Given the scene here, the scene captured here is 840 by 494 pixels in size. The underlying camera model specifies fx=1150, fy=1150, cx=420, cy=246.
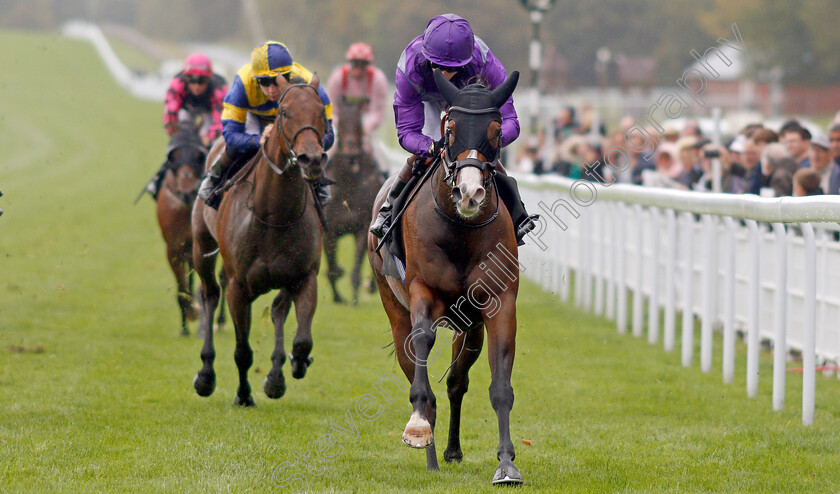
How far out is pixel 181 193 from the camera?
9.00 m

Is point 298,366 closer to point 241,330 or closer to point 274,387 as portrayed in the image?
point 274,387

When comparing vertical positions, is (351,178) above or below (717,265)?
above

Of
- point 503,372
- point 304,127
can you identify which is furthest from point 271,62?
point 503,372

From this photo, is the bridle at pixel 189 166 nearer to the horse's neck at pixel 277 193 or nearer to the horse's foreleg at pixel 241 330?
the horse's foreleg at pixel 241 330

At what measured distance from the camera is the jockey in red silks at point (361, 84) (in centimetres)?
1060

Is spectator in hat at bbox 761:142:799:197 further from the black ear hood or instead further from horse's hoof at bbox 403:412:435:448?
horse's hoof at bbox 403:412:435:448

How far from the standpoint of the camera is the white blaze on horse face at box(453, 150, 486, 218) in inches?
173

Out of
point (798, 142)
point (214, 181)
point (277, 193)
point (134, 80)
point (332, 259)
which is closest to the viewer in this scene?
point (277, 193)

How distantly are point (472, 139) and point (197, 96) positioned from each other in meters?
4.94

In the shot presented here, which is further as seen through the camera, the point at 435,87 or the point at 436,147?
the point at 435,87

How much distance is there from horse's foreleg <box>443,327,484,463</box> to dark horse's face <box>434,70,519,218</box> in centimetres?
86

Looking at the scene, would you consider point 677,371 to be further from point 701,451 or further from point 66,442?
point 66,442

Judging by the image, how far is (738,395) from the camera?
6785 millimetres

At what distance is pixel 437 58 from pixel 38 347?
187 inches
